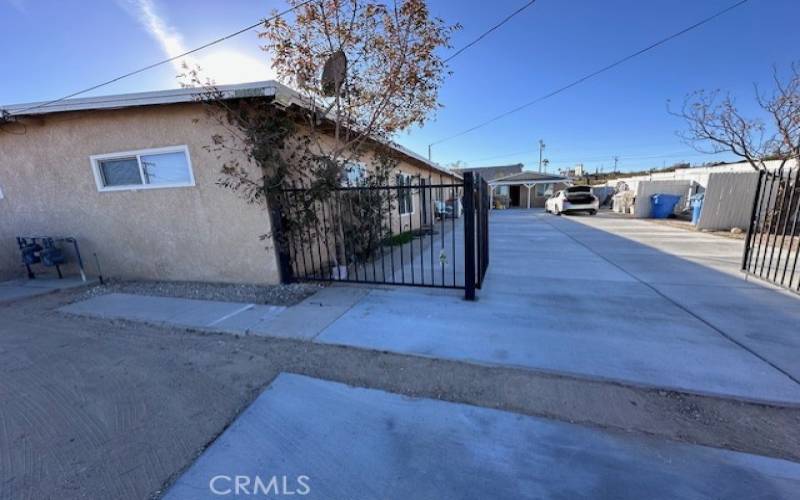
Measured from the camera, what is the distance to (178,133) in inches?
199

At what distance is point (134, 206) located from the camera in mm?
5719

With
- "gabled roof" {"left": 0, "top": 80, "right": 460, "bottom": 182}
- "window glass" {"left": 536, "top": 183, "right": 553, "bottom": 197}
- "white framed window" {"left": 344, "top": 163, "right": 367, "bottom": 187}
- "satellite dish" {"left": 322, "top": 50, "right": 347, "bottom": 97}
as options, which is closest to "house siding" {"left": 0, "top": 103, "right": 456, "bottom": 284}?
"gabled roof" {"left": 0, "top": 80, "right": 460, "bottom": 182}

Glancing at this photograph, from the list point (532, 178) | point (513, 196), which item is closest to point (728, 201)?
point (532, 178)

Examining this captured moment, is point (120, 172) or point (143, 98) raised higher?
point (143, 98)

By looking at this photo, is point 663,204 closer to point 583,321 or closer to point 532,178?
point 532,178

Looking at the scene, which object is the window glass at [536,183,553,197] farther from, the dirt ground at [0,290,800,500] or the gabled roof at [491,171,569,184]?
the dirt ground at [0,290,800,500]

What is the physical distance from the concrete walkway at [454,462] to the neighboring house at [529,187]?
26.6 m

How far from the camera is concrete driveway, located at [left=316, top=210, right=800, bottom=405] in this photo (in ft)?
8.68

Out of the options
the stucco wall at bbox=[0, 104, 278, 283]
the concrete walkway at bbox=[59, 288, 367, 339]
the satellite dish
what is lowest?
the concrete walkway at bbox=[59, 288, 367, 339]

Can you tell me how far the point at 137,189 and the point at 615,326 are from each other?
7701mm

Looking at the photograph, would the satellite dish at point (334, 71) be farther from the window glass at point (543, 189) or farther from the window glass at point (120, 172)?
the window glass at point (543, 189)

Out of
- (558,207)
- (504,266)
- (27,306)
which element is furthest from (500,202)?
(27,306)

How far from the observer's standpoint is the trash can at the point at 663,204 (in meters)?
14.8

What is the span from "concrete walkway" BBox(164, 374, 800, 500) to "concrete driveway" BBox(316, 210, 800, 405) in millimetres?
739
